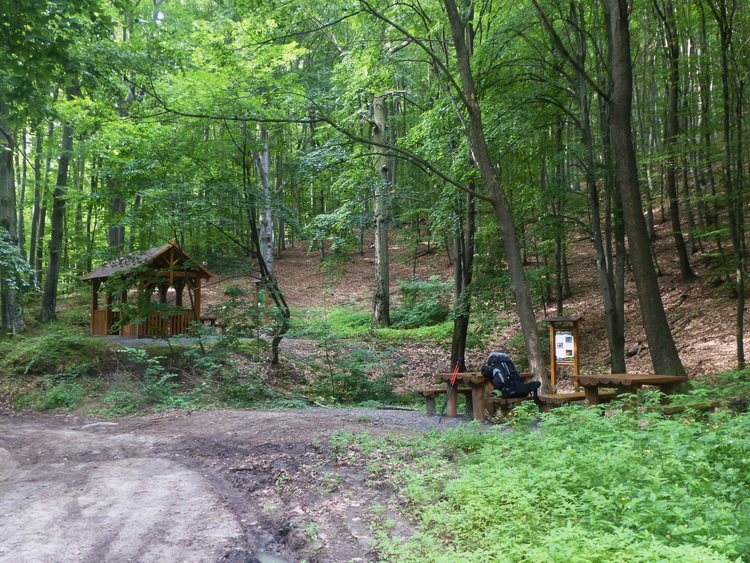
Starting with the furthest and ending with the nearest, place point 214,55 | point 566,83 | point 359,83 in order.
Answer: point 359,83 → point 214,55 → point 566,83

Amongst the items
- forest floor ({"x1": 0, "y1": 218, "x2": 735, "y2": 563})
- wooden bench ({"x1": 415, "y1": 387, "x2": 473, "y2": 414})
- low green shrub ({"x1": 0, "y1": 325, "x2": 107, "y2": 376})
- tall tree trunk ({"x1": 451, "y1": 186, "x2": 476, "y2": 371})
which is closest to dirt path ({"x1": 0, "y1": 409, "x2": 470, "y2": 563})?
forest floor ({"x1": 0, "y1": 218, "x2": 735, "y2": 563})

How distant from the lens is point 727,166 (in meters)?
9.67

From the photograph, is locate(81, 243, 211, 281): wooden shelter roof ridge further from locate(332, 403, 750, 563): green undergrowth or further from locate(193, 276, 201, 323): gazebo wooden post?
locate(332, 403, 750, 563): green undergrowth

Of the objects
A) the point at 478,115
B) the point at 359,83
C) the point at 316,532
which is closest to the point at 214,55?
the point at 359,83

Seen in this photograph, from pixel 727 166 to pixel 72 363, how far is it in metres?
14.0

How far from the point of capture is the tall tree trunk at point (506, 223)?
7.78 m

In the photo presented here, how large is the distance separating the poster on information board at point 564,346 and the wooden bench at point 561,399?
2.82 metres

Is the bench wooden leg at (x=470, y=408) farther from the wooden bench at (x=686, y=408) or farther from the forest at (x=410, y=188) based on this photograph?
the wooden bench at (x=686, y=408)

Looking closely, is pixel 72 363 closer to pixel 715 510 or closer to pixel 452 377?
pixel 452 377

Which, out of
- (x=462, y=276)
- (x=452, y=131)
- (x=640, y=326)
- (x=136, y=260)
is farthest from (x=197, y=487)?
(x=640, y=326)

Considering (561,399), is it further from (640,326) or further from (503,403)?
(640,326)

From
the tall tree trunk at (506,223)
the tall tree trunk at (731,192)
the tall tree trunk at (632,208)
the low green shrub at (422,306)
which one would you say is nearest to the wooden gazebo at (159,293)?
the low green shrub at (422,306)

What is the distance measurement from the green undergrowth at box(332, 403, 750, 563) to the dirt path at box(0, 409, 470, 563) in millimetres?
411

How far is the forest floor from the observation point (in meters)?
3.64
